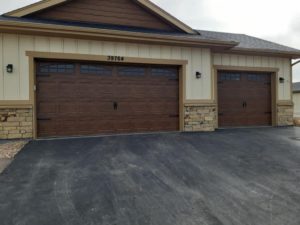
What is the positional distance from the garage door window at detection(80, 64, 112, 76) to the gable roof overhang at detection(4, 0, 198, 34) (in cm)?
241

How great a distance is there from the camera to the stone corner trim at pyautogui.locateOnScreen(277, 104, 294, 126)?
996cm

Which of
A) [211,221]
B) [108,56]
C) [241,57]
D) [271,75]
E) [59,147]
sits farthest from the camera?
[271,75]

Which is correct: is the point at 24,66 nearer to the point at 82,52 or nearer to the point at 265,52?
the point at 82,52

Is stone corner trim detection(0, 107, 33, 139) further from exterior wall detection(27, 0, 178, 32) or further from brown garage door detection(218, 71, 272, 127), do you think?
brown garage door detection(218, 71, 272, 127)

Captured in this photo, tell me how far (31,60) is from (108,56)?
2313mm

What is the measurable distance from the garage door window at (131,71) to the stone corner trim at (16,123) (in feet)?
10.2

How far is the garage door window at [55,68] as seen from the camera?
6.76m

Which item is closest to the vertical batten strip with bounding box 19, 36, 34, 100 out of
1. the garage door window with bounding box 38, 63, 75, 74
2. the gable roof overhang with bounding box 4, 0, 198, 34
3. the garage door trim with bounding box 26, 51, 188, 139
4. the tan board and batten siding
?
the tan board and batten siding

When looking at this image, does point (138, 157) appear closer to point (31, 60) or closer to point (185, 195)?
point (185, 195)

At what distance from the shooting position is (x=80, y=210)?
2693 mm

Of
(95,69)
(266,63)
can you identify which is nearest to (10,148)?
(95,69)

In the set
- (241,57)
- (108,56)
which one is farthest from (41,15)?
(241,57)

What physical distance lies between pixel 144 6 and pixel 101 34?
8.72ft

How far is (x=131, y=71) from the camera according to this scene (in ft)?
25.1
